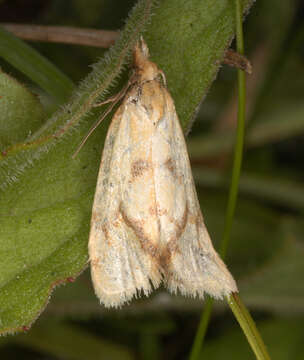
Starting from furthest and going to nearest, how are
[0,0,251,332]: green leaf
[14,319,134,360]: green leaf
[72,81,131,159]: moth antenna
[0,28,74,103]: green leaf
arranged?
[14,319,134,360]: green leaf, [0,28,74,103]: green leaf, [72,81,131,159]: moth antenna, [0,0,251,332]: green leaf

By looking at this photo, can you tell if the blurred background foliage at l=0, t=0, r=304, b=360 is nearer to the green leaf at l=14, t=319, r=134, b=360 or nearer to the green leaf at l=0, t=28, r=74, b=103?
the green leaf at l=14, t=319, r=134, b=360

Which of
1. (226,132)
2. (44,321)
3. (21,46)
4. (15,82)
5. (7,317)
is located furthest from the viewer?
(226,132)

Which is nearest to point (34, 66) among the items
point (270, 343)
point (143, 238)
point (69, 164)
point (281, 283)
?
point (69, 164)

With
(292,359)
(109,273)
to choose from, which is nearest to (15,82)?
(109,273)

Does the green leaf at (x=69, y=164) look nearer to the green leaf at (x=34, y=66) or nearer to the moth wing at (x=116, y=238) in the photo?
the moth wing at (x=116, y=238)

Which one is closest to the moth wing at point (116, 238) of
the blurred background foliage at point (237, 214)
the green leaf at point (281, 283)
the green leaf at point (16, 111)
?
the green leaf at point (16, 111)

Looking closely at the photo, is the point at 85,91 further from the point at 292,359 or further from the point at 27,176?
the point at 292,359

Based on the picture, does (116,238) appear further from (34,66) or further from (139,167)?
(34,66)

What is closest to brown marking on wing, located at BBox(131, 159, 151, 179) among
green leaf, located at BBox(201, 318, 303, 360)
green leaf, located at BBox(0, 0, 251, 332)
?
green leaf, located at BBox(0, 0, 251, 332)
